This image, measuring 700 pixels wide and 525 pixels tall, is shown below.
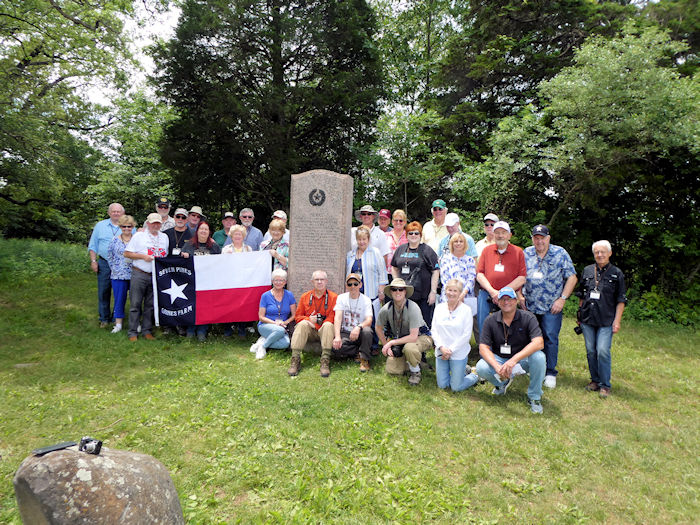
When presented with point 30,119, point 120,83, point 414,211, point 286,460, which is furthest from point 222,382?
point 120,83

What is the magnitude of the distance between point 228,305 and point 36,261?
10.1 meters

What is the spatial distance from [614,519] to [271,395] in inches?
135

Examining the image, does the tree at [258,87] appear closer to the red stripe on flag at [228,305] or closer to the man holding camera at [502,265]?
the red stripe on flag at [228,305]

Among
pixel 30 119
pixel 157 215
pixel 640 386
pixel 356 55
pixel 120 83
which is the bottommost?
pixel 640 386

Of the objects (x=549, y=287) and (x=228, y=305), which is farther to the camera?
(x=228, y=305)

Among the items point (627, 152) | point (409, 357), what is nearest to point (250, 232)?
point (409, 357)

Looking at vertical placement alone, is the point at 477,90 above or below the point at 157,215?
above

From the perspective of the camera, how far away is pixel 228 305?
7.00m

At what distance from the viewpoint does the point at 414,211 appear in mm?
15180

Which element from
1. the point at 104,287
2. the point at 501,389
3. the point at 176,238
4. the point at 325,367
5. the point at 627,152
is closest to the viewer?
the point at 501,389

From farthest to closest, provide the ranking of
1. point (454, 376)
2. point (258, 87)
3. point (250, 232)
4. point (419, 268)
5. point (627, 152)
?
1. point (258, 87)
2. point (627, 152)
3. point (250, 232)
4. point (419, 268)
5. point (454, 376)

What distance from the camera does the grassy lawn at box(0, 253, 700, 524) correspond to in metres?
3.00

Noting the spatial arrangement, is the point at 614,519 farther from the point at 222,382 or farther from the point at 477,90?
the point at 477,90

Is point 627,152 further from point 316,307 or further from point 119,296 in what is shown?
point 119,296
